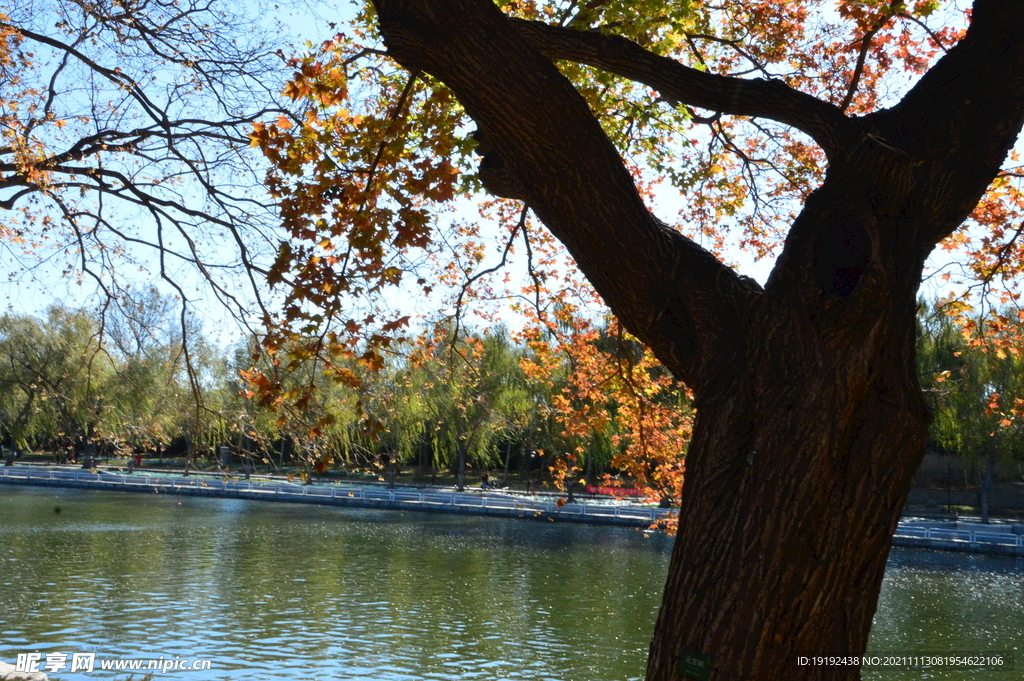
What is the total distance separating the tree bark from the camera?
265 cm

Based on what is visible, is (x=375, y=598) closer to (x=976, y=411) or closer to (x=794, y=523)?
(x=794, y=523)

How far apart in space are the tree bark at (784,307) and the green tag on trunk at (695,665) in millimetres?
22

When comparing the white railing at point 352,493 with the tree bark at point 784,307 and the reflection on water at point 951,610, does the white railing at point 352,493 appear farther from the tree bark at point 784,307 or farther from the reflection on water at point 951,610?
the tree bark at point 784,307

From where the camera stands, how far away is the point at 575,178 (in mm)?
3053

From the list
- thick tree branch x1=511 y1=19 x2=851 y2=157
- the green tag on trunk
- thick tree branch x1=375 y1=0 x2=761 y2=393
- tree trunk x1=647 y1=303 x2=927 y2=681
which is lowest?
the green tag on trunk

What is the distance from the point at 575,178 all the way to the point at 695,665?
5.44 feet

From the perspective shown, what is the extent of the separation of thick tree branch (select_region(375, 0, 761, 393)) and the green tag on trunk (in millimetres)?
940

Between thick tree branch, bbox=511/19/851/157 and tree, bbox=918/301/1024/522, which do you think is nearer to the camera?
thick tree branch, bbox=511/19/851/157

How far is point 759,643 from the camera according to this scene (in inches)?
103

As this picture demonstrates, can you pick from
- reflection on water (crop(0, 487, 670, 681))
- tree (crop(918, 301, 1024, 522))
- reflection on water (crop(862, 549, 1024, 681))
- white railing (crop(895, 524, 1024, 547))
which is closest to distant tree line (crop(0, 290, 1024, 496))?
reflection on water (crop(0, 487, 670, 681))

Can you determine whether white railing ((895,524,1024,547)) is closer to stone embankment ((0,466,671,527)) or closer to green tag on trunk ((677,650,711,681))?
stone embankment ((0,466,671,527))

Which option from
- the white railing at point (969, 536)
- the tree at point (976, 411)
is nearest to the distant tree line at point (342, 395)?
the white railing at point (969, 536)

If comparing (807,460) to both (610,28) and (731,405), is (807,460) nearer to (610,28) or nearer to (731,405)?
(731,405)

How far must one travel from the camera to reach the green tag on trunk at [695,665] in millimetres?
2648
